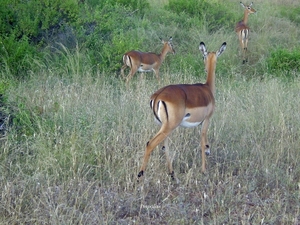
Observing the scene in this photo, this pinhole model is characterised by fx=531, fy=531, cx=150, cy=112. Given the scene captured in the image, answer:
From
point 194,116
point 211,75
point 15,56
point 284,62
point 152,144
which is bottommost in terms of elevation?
point 284,62

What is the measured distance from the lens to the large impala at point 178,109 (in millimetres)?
4695

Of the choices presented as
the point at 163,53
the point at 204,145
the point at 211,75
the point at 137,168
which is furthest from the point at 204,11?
the point at 137,168

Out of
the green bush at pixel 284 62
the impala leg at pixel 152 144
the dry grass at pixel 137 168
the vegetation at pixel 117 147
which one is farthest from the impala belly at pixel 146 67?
the impala leg at pixel 152 144

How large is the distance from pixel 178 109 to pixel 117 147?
0.80 metres

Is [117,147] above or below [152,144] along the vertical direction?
below

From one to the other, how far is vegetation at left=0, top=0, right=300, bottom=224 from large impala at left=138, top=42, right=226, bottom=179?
0.25 meters

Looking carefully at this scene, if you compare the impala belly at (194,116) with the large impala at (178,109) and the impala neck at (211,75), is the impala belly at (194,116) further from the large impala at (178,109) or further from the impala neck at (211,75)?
the impala neck at (211,75)

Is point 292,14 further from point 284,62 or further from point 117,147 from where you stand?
point 117,147

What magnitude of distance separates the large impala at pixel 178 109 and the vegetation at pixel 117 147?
0.81 feet

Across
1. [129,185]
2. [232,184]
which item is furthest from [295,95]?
[129,185]

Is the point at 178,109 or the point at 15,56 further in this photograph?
the point at 15,56

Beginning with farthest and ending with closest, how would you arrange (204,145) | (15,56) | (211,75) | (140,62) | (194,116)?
(140,62) → (15,56) → (211,75) → (204,145) → (194,116)

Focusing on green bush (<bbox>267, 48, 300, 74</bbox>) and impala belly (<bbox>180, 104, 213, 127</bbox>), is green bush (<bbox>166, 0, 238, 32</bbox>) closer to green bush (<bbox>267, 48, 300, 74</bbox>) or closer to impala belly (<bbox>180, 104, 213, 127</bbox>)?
green bush (<bbox>267, 48, 300, 74</bbox>)

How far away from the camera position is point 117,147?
5180 millimetres
